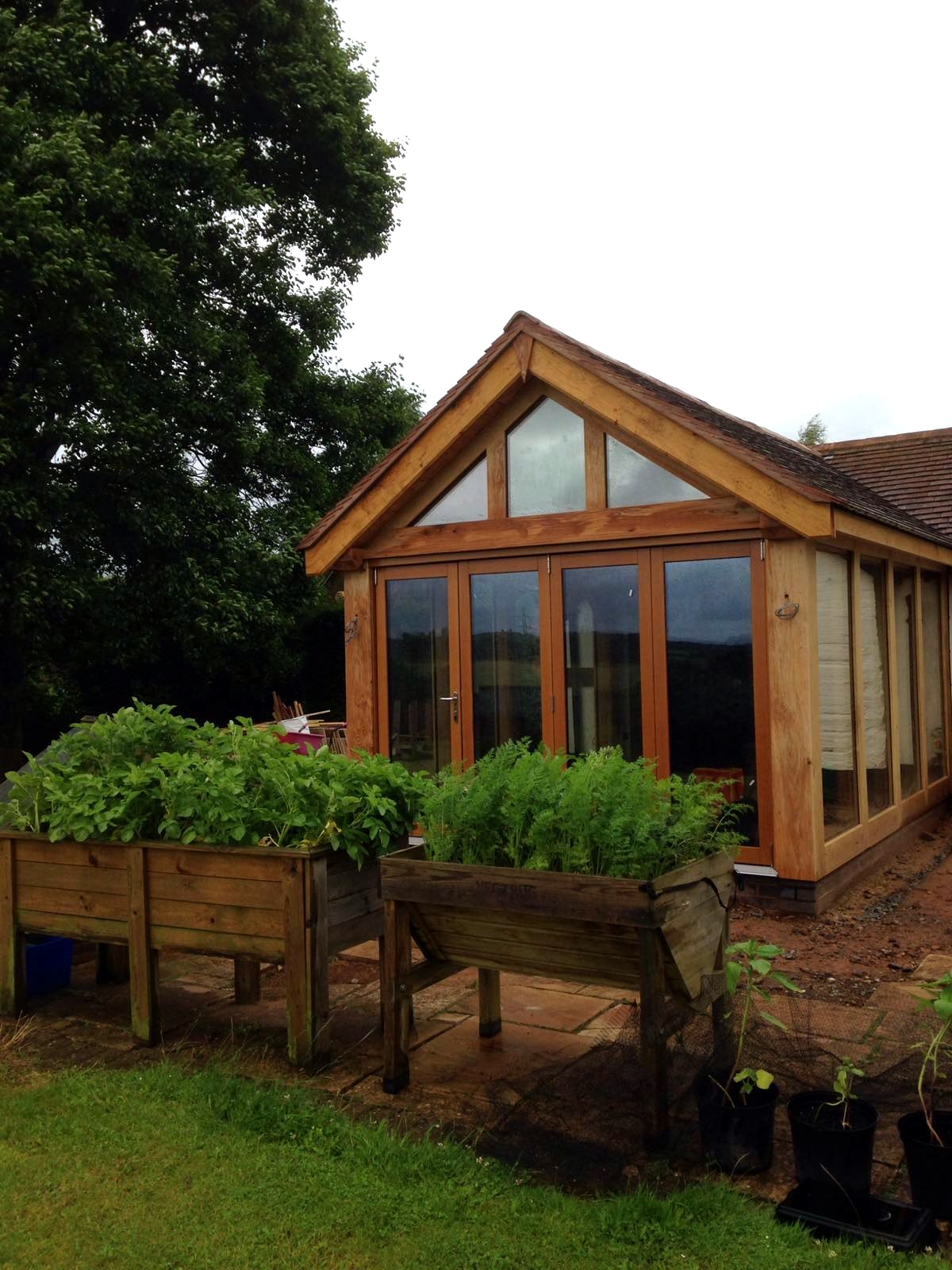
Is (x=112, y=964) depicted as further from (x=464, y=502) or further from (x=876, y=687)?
(x=876, y=687)

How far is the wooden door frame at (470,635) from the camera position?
26.9 ft

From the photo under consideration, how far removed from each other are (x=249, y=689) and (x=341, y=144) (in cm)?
881

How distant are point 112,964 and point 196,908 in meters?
1.54

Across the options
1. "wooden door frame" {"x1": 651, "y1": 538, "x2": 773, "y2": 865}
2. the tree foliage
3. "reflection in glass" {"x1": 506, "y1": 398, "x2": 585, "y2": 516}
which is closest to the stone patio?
"wooden door frame" {"x1": 651, "y1": 538, "x2": 773, "y2": 865}

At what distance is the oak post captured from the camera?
4902 mm

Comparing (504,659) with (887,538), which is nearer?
(887,538)

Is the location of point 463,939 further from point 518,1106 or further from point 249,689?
point 249,689

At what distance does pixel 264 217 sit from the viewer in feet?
57.0

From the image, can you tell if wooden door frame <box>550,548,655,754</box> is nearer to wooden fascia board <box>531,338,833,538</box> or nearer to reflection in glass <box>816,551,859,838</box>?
wooden fascia board <box>531,338,833,538</box>

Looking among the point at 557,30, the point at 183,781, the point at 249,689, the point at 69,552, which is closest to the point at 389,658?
the point at 183,781

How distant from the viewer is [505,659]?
8445 millimetres

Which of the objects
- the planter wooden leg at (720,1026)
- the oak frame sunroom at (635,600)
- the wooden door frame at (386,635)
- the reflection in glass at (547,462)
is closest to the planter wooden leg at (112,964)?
the wooden door frame at (386,635)

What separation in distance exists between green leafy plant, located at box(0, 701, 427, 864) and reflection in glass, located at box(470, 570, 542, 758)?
3.30m

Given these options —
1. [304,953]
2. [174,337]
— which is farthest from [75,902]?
[174,337]
